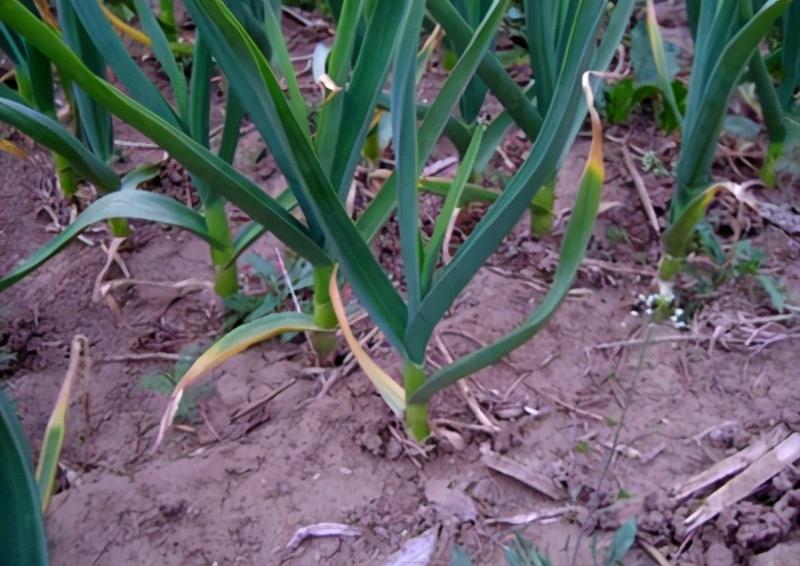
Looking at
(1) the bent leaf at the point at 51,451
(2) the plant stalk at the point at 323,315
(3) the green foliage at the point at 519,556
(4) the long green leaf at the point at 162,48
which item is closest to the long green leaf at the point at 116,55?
(4) the long green leaf at the point at 162,48

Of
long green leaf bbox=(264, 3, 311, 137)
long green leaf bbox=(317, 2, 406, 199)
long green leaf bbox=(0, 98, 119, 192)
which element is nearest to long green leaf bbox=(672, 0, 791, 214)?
long green leaf bbox=(317, 2, 406, 199)

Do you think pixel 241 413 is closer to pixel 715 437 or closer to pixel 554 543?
pixel 554 543

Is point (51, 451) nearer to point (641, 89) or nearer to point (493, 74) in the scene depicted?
point (493, 74)

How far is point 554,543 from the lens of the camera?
1.21 meters

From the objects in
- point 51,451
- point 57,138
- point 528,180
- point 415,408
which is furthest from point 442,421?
point 57,138

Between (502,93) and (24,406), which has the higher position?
(502,93)

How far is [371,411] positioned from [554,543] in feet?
1.16

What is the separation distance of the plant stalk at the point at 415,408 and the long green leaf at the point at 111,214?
424mm

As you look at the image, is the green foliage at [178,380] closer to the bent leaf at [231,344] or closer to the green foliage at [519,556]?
the bent leaf at [231,344]

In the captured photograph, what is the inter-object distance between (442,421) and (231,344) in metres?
0.35

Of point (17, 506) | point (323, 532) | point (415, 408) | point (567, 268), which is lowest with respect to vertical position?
point (323, 532)

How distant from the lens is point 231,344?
4.12ft

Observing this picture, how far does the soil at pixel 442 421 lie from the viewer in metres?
1.22

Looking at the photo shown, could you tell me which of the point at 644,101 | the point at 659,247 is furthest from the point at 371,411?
the point at 644,101
